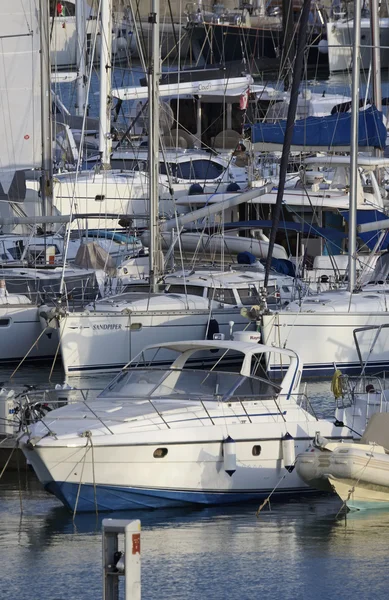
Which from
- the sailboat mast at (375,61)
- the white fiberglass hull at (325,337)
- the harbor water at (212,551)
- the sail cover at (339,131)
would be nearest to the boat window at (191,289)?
the white fiberglass hull at (325,337)

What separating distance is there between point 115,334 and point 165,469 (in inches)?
433

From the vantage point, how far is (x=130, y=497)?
16.6 meters

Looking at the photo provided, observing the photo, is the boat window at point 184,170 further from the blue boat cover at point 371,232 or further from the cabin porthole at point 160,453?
the cabin porthole at point 160,453

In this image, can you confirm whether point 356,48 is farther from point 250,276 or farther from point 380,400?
point 380,400

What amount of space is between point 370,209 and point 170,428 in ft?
55.4

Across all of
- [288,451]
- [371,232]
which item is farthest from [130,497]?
[371,232]

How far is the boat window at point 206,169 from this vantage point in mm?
43156

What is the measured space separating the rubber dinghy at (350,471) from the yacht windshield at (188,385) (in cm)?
111

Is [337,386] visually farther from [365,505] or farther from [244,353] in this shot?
[365,505]

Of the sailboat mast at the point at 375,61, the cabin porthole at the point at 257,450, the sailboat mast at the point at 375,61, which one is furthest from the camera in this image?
the sailboat mast at the point at 375,61

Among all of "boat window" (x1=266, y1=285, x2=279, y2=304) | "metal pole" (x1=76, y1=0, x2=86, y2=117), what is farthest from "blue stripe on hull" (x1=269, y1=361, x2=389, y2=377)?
"metal pole" (x1=76, y1=0, x2=86, y2=117)

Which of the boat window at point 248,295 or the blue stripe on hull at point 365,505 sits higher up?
the blue stripe on hull at point 365,505

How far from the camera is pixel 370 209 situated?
3247 centimetres

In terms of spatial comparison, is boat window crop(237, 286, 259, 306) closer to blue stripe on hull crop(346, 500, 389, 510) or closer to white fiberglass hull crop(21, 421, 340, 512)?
white fiberglass hull crop(21, 421, 340, 512)
